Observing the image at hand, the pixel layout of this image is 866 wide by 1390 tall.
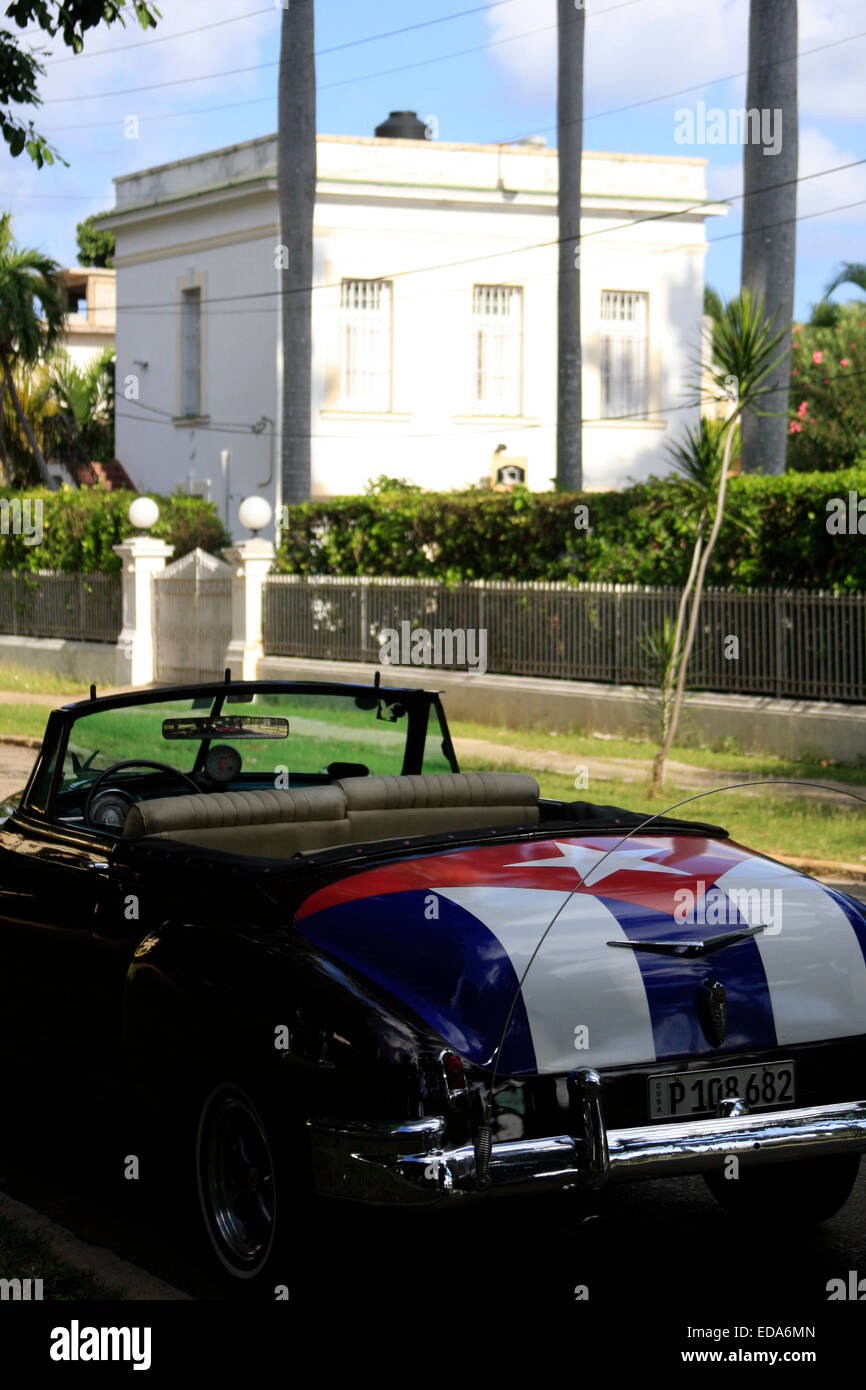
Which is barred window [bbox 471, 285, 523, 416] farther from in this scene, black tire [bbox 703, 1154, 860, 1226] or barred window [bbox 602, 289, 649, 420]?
black tire [bbox 703, 1154, 860, 1226]

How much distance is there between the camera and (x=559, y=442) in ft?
84.9

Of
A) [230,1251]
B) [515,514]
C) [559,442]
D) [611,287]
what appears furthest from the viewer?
[611,287]

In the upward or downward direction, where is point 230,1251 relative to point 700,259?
downward

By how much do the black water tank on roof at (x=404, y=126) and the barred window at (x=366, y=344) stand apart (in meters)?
4.62

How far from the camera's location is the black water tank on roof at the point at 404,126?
34.9 meters

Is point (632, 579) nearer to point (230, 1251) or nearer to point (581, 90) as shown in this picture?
point (581, 90)

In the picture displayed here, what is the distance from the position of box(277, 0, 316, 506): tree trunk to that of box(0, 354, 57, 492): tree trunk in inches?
479

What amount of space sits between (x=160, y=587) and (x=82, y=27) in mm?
16582

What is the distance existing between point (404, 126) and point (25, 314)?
878 cm
